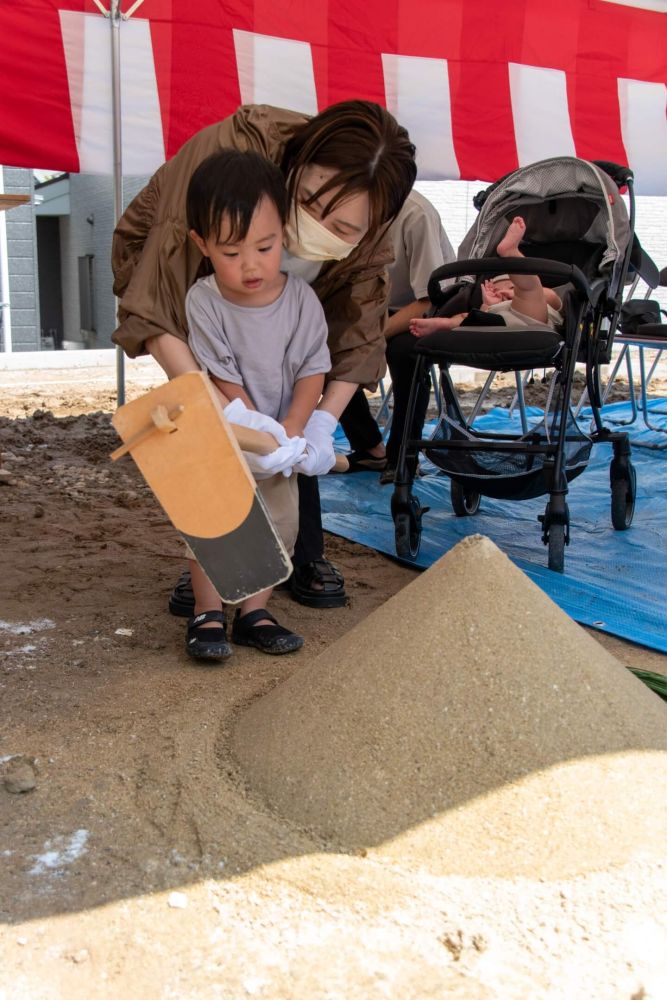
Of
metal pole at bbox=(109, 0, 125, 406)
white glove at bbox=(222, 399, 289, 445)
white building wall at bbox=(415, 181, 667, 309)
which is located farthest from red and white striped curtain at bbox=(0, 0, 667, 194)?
white building wall at bbox=(415, 181, 667, 309)

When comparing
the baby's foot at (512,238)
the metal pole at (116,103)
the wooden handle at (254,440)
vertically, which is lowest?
the wooden handle at (254,440)

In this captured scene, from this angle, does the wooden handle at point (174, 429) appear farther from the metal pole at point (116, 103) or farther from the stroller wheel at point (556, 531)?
the metal pole at point (116, 103)

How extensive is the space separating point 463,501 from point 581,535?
0.45 m

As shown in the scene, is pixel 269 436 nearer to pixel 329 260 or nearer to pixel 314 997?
pixel 329 260

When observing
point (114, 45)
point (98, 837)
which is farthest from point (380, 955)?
point (114, 45)

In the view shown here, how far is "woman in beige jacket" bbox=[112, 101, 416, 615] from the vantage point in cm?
207

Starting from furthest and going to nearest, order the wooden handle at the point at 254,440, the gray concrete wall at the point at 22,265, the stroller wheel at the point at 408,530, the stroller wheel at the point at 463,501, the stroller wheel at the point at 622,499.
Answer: the gray concrete wall at the point at 22,265 < the stroller wheel at the point at 463,501 < the stroller wheel at the point at 622,499 < the stroller wheel at the point at 408,530 < the wooden handle at the point at 254,440

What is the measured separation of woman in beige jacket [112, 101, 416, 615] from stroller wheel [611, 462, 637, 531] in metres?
1.29

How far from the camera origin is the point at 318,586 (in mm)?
2682

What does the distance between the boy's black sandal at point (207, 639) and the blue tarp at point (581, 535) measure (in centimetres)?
98

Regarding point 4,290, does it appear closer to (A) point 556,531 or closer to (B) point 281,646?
(A) point 556,531

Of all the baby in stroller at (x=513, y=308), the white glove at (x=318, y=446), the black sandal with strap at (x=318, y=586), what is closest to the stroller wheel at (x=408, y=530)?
the black sandal with strap at (x=318, y=586)

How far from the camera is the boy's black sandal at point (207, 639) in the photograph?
2178mm

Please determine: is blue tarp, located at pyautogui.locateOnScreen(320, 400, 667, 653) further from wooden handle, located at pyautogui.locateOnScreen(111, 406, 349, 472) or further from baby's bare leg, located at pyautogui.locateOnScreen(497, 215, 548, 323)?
wooden handle, located at pyautogui.locateOnScreen(111, 406, 349, 472)
